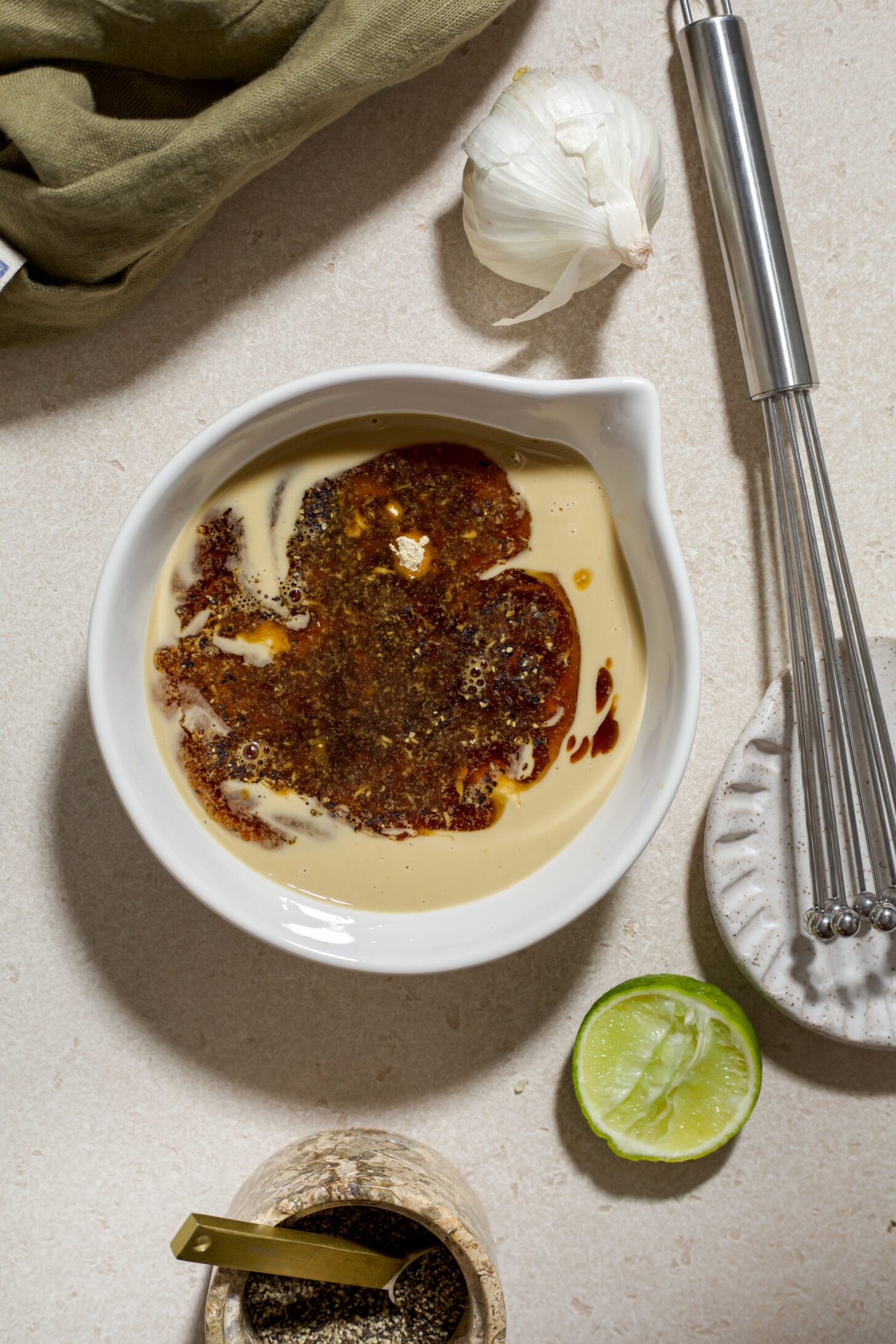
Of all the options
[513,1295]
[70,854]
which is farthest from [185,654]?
[513,1295]

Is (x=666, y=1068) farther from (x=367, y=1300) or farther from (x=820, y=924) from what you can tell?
(x=367, y=1300)

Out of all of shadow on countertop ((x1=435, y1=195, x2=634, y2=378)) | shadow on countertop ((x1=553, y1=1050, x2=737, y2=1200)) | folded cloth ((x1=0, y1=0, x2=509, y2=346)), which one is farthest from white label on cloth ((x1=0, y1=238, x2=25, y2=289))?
shadow on countertop ((x1=553, y1=1050, x2=737, y2=1200))

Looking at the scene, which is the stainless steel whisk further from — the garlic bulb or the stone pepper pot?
the stone pepper pot

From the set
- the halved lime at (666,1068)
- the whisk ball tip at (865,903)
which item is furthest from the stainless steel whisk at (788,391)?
the halved lime at (666,1068)

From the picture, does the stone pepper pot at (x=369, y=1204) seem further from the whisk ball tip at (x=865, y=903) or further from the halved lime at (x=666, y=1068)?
the whisk ball tip at (x=865, y=903)

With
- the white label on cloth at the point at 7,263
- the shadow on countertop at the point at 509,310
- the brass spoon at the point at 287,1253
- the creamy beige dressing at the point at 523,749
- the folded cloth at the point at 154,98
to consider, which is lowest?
the brass spoon at the point at 287,1253

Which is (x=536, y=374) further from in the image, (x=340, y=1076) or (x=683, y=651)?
(x=340, y=1076)

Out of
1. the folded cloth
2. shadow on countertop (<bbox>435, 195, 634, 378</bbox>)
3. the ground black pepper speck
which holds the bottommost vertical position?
the ground black pepper speck

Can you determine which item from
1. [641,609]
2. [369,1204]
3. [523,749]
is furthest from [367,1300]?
[641,609]
